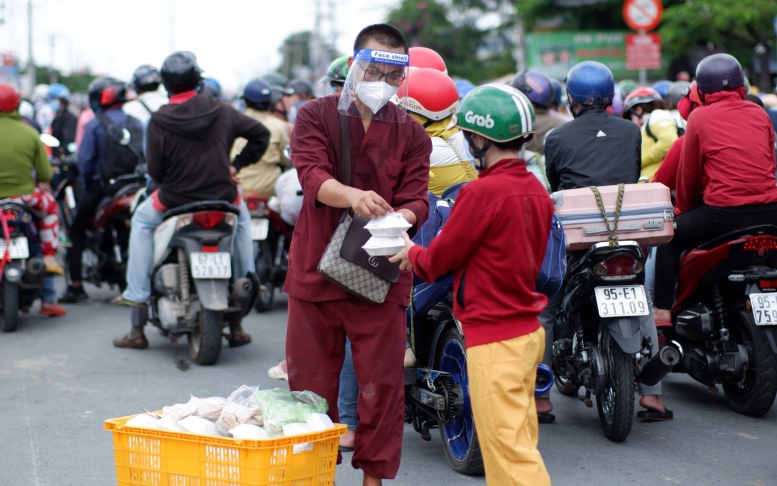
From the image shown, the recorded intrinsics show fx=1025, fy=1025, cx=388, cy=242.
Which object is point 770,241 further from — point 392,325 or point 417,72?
point 392,325

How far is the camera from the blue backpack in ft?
15.1

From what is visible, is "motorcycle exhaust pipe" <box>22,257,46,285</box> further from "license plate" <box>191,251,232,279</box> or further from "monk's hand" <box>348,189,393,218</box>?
"monk's hand" <box>348,189,393,218</box>

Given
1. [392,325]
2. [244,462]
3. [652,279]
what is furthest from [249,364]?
[244,462]

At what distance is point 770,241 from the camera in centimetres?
591

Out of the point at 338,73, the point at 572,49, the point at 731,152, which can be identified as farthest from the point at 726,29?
the point at 338,73

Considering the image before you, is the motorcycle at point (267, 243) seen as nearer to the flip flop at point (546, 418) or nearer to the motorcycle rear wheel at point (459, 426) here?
the flip flop at point (546, 418)

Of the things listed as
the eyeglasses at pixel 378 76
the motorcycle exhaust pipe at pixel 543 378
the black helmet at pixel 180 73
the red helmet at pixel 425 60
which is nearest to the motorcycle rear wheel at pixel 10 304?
the black helmet at pixel 180 73

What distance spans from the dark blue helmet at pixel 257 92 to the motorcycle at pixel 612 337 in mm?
5007

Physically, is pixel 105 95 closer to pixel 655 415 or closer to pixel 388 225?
pixel 655 415

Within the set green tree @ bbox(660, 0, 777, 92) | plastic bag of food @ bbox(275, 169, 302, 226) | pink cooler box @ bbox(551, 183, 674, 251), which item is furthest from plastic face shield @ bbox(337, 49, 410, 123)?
green tree @ bbox(660, 0, 777, 92)

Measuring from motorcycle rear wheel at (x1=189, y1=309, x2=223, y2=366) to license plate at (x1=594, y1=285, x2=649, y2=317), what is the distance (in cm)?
301

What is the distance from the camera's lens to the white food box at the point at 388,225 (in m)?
3.92

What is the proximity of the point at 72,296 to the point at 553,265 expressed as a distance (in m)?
7.15

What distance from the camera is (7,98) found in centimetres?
877
